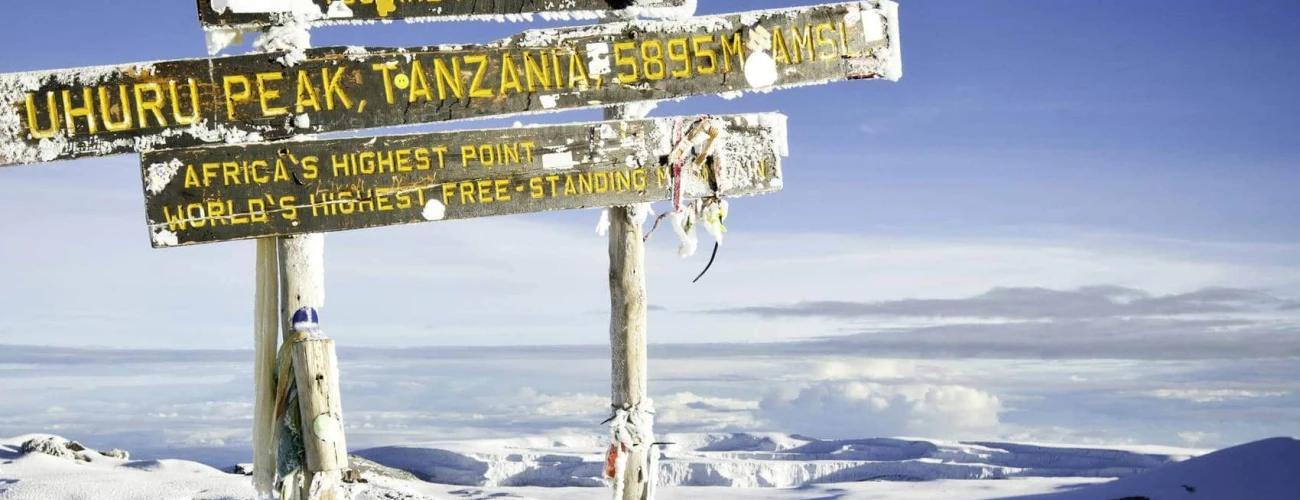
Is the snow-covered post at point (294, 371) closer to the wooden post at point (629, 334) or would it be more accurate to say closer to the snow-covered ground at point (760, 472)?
the wooden post at point (629, 334)

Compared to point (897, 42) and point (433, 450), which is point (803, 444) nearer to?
point (433, 450)

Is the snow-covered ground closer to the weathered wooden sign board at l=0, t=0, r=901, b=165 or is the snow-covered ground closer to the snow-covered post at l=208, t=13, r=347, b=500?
the snow-covered post at l=208, t=13, r=347, b=500

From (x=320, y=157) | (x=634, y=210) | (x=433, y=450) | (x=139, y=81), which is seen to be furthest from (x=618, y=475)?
(x=433, y=450)

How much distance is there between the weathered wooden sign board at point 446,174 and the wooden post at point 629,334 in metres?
0.49

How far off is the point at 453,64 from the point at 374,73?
407 millimetres

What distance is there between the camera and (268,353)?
570 centimetres

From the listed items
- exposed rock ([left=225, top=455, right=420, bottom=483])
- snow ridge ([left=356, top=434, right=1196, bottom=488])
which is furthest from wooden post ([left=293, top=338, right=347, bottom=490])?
snow ridge ([left=356, top=434, right=1196, bottom=488])

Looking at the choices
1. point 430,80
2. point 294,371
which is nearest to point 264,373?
point 294,371

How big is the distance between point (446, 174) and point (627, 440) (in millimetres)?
1947

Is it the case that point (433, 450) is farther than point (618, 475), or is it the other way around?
point (433, 450)

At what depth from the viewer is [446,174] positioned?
5.42 m

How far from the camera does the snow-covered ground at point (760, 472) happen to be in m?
A: 8.73

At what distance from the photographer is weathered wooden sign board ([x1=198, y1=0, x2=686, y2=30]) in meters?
5.26

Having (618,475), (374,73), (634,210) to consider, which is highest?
(374,73)
